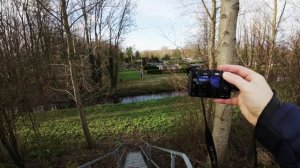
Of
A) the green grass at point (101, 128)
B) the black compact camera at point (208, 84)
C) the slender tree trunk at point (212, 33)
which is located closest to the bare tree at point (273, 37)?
the slender tree trunk at point (212, 33)

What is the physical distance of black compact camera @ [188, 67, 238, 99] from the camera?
5.41ft

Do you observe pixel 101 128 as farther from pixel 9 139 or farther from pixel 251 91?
pixel 251 91

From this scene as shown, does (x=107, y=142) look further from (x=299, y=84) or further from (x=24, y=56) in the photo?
(x=299, y=84)

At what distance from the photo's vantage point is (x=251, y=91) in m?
1.29

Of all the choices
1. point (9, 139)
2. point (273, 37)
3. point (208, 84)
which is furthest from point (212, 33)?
point (208, 84)

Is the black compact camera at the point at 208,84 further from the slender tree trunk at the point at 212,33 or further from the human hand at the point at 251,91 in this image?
the slender tree trunk at the point at 212,33

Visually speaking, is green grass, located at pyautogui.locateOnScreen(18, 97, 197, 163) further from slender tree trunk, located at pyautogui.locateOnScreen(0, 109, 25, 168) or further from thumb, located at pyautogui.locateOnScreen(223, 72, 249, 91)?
thumb, located at pyautogui.locateOnScreen(223, 72, 249, 91)

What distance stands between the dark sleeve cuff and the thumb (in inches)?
6.3

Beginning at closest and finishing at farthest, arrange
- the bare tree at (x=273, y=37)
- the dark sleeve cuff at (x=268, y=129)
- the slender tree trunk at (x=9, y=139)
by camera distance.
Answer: the dark sleeve cuff at (x=268, y=129) < the slender tree trunk at (x=9, y=139) < the bare tree at (x=273, y=37)

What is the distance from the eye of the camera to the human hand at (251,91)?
1.25m

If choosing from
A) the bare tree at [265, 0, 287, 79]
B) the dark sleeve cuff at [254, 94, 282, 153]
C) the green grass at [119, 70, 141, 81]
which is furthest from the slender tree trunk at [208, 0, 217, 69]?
the green grass at [119, 70, 141, 81]

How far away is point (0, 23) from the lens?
372 inches

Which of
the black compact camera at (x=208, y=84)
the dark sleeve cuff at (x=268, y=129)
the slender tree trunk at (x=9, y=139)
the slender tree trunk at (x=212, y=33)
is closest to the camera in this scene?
the dark sleeve cuff at (x=268, y=129)

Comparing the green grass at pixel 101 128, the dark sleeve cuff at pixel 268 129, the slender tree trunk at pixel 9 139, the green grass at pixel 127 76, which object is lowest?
the green grass at pixel 101 128
